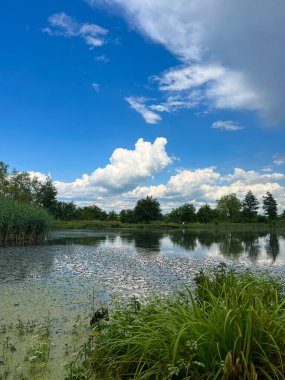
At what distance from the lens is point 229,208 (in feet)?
373

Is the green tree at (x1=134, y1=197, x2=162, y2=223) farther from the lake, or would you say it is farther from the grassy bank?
the lake

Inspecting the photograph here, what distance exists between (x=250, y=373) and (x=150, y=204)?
349 feet

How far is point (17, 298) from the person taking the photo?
998 centimetres

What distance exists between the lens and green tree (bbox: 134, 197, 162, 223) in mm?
108750

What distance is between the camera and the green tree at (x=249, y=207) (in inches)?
4326

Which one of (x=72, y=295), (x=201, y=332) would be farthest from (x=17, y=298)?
(x=201, y=332)

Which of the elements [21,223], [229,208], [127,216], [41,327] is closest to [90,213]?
[127,216]

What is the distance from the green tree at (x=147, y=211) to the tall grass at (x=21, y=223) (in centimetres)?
7577

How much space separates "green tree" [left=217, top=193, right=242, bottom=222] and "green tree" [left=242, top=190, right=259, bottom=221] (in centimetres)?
177

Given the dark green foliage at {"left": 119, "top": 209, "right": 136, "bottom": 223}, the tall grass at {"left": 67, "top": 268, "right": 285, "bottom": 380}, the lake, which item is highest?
the dark green foliage at {"left": 119, "top": 209, "right": 136, "bottom": 223}

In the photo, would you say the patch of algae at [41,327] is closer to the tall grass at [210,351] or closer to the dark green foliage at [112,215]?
the tall grass at [210,351]

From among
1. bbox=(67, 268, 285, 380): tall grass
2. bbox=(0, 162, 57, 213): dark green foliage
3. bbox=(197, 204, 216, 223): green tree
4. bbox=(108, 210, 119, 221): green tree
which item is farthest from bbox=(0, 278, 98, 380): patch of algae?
bbox=(108, 210, 119, 221): green tree

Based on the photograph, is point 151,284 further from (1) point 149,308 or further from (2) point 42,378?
(2) point 42,378

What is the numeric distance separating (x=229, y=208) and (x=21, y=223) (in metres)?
92.7
